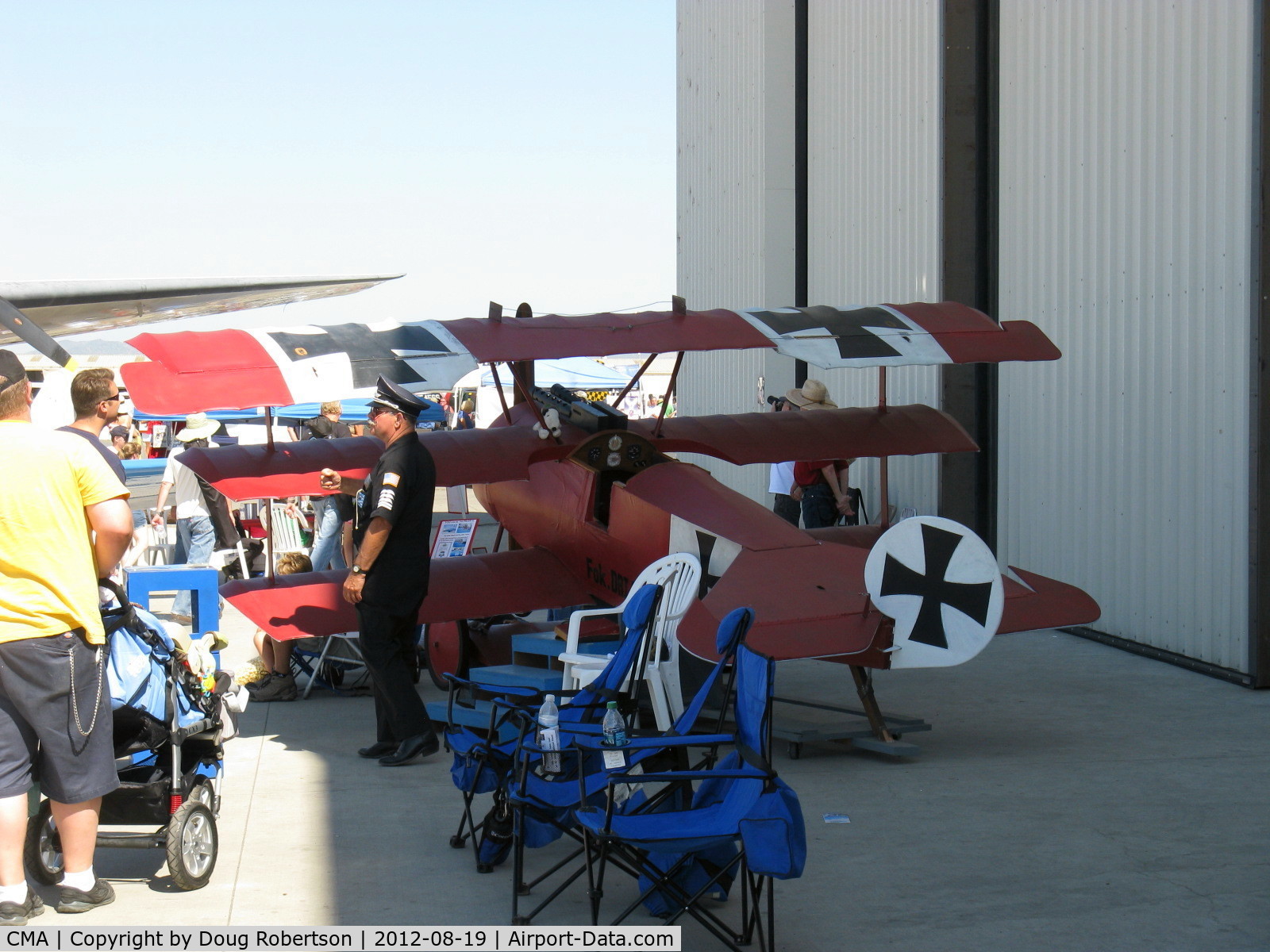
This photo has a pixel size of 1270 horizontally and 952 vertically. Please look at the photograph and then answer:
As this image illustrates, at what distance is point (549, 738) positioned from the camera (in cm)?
440

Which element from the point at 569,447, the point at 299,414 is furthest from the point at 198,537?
the point at 299,414

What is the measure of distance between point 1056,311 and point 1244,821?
212 inches

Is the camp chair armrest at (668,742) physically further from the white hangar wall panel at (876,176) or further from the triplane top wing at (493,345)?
the white hangar wall panel at (876,176)

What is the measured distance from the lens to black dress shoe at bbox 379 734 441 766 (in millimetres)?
6203

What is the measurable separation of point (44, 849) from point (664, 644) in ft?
8.92

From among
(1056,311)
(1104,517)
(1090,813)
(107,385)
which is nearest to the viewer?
(107,385)

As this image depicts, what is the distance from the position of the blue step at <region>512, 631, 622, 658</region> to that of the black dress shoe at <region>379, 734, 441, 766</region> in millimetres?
844

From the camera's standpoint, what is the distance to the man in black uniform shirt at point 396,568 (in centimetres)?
615

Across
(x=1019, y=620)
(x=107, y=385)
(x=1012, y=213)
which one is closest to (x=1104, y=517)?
(x=1012, y=213)

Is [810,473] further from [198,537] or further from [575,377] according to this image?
[575,377]

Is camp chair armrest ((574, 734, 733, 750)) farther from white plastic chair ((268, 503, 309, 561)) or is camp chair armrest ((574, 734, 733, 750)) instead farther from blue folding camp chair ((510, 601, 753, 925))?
white plastic chair ((268, 503, 309, 561))

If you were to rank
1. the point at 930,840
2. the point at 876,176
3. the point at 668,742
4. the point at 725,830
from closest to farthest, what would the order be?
the point at 725,830 < the point at 668,742 < the point at 930,840 < the point at 876,176

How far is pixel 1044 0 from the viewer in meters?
9.95

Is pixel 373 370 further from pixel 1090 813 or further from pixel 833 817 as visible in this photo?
pixel 1090 813
